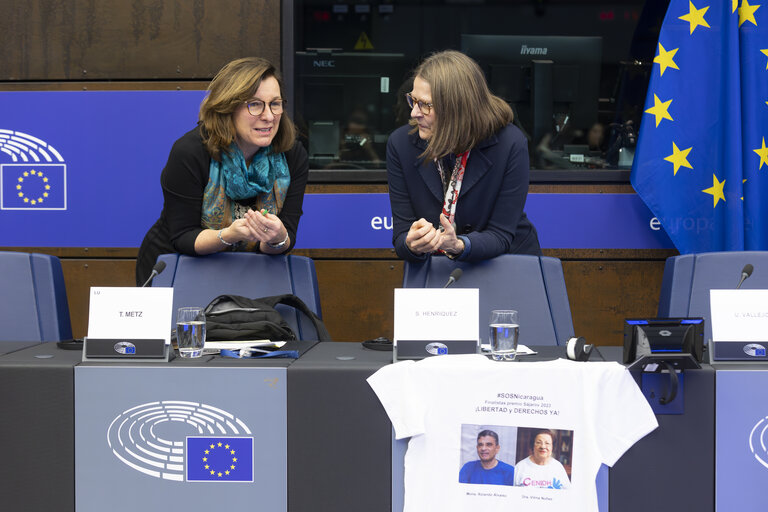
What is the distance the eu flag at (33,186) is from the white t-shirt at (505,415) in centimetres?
266

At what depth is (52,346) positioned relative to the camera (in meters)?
1.98

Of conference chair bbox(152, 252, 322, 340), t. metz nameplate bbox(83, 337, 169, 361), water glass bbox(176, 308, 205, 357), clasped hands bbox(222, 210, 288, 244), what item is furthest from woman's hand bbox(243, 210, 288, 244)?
t. metz nameplate bbox(83, 337, 169, 361)

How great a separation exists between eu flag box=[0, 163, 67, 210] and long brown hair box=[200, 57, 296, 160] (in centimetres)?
144

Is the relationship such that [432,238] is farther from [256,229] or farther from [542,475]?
[542,475]

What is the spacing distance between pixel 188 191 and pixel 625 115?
2.34 meters

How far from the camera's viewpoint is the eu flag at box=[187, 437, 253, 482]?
1.64m

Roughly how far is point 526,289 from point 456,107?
2.02ft

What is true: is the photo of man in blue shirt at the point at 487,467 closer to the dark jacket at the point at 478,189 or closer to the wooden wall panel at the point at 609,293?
the dark jacket at the point at 478,189

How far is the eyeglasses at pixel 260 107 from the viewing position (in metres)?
2.56

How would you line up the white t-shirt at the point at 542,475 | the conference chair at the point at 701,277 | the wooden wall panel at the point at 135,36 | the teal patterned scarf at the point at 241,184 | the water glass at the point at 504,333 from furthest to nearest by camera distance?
the wooden wall panel at the point at 135,36, the conference chair at the point at 701,277, the teal patterned scarf at the point at 241,184, the water glass at the point at 504,333, the white t-shirt at the point at 542,475

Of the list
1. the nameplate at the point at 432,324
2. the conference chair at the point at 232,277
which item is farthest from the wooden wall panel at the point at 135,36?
the nameplate at the point at 432,324

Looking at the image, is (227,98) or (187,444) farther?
(227,98)

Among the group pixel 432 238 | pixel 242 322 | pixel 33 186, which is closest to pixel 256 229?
pixel 242 322

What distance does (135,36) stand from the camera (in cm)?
370
